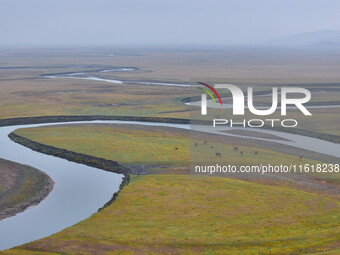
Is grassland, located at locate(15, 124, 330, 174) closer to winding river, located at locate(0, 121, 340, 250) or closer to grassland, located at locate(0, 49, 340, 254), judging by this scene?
grassland, located at locate(0, 49, 340, 254)

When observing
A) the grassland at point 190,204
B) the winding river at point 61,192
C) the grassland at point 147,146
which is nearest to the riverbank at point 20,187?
the winding river at point 61,192

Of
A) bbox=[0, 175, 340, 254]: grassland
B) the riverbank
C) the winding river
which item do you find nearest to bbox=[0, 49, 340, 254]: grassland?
bbox=[0, 175, 340, 254]: grassland

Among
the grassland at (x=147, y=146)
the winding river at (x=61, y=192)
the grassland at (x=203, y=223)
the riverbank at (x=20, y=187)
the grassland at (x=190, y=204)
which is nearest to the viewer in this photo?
the grassland at (x=203, y=223)

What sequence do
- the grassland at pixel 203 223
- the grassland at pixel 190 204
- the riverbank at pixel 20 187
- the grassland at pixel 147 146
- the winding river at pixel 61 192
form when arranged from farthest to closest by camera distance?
the grassland at pixel 147 146, the riverbank at pixel 20 187, the winding river at pixel 61 192, the grassland at pixel 190 204, the grassland at pixel 203 223

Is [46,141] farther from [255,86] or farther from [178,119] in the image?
[255,86]

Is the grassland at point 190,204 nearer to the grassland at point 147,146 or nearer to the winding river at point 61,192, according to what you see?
the grassland at point 147,146

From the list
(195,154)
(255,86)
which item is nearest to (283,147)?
(195,154)
